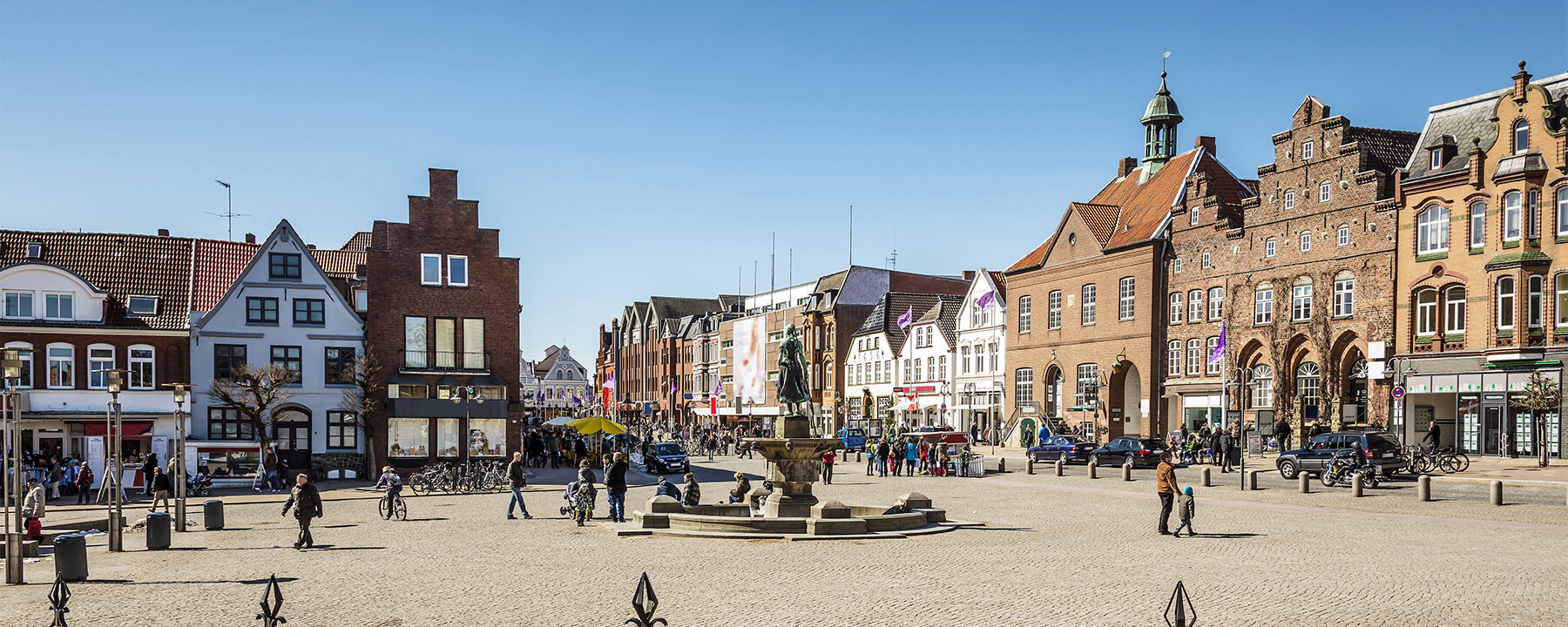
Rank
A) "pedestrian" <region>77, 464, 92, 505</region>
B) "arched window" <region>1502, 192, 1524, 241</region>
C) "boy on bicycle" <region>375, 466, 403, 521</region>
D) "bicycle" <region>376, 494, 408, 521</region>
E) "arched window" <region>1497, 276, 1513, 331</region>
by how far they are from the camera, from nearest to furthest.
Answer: "boy on bicycle" <region>375, 466, 403, 521</region>, "bicycle" <region>376, 494, 408, 521</region>, "pedestrian" <region>77, 464, 92, 505</region>, "arched window" <region>1502, 192, 1524, 241</region>, "arched window" <region>1497, 276, 1513, 331</region>

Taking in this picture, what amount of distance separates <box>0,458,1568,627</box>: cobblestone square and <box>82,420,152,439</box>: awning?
17.0 meters

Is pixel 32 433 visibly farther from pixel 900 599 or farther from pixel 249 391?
pixel 900 599

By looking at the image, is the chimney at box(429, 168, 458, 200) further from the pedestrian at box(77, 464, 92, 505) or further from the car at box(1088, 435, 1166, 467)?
the car at box(1088, 435, 1166, 467)

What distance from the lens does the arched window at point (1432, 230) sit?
4744 cm

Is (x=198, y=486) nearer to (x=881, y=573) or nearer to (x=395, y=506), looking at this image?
(x=395, y=506)

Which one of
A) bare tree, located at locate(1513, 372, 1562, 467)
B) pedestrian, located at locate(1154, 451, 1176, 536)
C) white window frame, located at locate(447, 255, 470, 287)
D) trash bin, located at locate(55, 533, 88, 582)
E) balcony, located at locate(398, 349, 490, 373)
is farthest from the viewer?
white window frame, located at locate(447, 255, 470, 287)

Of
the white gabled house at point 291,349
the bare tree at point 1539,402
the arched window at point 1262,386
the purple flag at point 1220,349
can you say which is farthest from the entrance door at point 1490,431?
the white gabled house at point 291,349

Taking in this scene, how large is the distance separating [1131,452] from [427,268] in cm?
2690

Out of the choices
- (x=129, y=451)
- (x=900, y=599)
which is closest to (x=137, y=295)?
(x=129, y=451)

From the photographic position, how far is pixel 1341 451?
121 ft

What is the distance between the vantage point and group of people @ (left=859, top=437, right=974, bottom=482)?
1797 inches

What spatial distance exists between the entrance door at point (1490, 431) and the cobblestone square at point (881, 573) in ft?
61.9

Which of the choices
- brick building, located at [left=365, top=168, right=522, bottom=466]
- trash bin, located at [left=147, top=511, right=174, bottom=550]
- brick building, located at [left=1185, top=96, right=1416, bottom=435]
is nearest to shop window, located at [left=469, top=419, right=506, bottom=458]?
brick building, located at [left=365, top=168, right=522, bottom=466]

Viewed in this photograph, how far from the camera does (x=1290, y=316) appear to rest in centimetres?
5447
